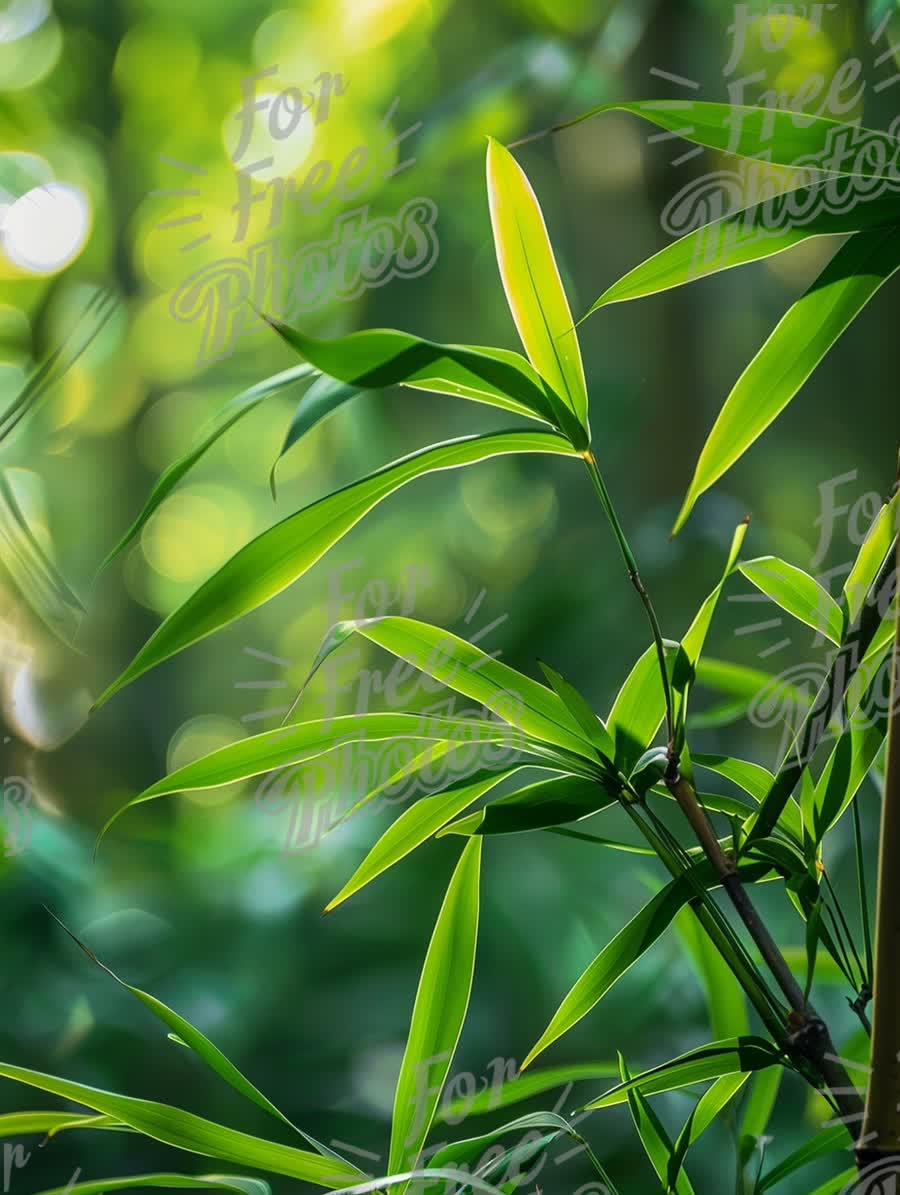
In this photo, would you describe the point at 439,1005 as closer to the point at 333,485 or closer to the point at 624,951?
the point at 624,951

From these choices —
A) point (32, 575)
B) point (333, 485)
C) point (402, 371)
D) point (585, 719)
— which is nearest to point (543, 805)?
point (585, 719)

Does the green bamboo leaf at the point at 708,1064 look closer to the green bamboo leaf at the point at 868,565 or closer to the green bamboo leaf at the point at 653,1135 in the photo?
→ the green bamboo leaf at the point at 653,1135

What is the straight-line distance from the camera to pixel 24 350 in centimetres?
113

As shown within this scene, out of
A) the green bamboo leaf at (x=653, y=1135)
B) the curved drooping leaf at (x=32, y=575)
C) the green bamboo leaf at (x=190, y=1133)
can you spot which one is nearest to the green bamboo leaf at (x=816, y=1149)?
the green bamboo leaf at (x=653, y=1135)

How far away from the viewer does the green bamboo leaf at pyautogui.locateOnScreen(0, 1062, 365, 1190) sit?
0.96 ft

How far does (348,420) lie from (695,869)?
97 centimetres

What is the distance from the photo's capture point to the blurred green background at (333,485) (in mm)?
934

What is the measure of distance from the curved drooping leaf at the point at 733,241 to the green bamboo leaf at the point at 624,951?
0.57ft

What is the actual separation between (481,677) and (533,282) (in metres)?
0.12

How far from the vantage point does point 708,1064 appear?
0.92 ft

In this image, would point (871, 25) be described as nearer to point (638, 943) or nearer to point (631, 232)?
point (631, 232)

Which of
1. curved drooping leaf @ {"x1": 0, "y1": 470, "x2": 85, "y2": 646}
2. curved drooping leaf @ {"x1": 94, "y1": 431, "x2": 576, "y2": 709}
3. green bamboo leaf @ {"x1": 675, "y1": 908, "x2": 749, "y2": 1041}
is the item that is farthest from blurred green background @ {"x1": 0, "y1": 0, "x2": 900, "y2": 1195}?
curved drooping leaf @ {"x1": 94, "y1": 431, "x2": 576, "y2": 709}

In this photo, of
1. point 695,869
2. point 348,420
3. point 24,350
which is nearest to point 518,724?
point 695,869

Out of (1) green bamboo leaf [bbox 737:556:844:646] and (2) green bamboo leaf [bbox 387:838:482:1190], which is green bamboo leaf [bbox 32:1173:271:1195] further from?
(1) green bamboo leaf [bbox 737:556:844:646]
